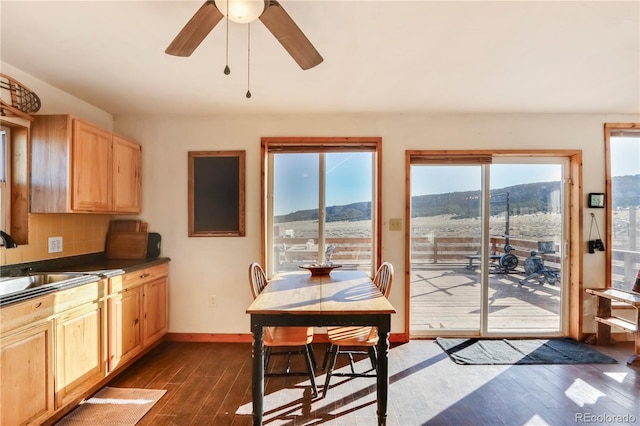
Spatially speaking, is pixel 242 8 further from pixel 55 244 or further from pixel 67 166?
pixel 55 244

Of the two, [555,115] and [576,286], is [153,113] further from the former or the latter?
[576,286]

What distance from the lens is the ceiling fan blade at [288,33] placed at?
143 centimetres

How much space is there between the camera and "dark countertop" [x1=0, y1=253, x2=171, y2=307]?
6.05 ft

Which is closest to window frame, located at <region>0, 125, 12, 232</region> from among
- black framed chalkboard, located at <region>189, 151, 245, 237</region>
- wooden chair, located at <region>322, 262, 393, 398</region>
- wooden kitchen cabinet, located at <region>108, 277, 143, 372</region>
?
wooden kitchen cabinet, located at <region>108, 277, 143, 372</region>

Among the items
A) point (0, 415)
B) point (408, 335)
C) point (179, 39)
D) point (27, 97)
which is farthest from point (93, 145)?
point (408, 335)

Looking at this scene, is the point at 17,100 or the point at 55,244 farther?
the point at 55,244

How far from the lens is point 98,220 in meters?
3.21

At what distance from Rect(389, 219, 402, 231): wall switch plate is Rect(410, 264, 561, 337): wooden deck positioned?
57 cm

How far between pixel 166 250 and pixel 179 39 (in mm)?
2461

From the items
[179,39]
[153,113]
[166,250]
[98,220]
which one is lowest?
[166,250]

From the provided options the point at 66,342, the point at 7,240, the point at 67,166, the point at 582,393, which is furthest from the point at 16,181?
the point at 582,393

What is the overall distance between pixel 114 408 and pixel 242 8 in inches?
106

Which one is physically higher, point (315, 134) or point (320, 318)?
point (315, 134)

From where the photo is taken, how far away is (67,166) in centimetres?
246
